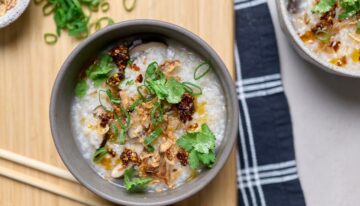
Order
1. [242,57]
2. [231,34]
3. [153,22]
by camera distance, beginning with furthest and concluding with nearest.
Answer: [242,57] → [231,34] → [153,22]

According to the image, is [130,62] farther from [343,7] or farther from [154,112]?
[343,7]

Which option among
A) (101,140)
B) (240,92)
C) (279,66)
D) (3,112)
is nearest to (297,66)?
(279,66)

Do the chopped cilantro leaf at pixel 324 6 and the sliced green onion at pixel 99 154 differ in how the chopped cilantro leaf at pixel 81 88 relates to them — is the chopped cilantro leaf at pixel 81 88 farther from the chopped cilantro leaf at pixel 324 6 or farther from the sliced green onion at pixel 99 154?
the chopped cilantro leaf at pixel 324 6

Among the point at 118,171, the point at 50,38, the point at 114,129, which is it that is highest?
the point at 50,38

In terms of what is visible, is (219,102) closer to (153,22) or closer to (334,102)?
(153,22)

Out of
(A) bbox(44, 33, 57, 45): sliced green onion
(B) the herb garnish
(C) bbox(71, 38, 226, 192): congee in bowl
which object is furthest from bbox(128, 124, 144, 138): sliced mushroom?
(A) bbox(44, 33, 57, 45): sliced green onion

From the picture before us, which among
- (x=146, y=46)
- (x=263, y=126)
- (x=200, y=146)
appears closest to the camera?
(x=200, y=146)

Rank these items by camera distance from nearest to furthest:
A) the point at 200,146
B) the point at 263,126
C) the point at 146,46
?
the point at 200,146 → the point at 146,46 → the point at 263,126

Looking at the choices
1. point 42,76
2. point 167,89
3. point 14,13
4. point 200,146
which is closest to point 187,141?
point 200,146

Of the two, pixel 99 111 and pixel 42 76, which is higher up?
pixel 42 76
